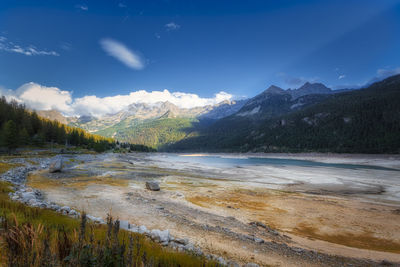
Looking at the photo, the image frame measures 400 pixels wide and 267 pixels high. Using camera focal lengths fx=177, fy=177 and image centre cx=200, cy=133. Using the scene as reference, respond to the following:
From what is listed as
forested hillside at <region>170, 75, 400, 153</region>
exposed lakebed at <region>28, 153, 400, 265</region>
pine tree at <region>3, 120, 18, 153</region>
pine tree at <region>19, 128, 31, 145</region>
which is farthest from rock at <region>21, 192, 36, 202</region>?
forested hillside at <region>170, 75, 400, 153</region>

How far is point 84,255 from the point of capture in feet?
9.44

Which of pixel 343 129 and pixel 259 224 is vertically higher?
pixel 343 129

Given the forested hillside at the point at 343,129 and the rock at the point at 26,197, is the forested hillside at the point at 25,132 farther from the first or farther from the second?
the forested hillside at the point at 343,129

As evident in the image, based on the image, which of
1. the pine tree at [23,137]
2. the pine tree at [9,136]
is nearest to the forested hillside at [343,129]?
the pine tree at [9,136]

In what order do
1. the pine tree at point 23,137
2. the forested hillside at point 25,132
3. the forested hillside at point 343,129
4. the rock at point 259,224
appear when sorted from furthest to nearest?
the forested hillside at point 343,129
the pine tree at point 23,137
the forested hillside at point 25,132
the rock at point 259,224

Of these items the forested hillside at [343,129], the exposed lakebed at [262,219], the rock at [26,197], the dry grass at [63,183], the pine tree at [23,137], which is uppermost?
the forested hillside at [343,129]

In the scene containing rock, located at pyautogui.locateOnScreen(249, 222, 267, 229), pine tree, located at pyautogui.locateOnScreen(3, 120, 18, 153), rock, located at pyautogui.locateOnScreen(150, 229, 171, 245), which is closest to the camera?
rock, located at pyautogui.locateOnScreen(150, 229, 171, 245)

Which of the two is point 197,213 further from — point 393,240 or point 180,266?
point 393,240

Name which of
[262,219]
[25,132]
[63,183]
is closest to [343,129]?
[262,219]

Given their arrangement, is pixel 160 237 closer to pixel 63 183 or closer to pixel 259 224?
pixel 259 224

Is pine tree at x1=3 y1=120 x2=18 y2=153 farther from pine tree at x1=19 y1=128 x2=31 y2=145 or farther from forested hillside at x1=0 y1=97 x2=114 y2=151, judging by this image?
pine tree at x1=19 y1=128 x2=31 y2=145

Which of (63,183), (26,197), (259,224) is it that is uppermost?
(26,197)

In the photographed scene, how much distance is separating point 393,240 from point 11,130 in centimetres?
7810

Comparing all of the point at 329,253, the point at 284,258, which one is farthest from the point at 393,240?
the point at 284,258
